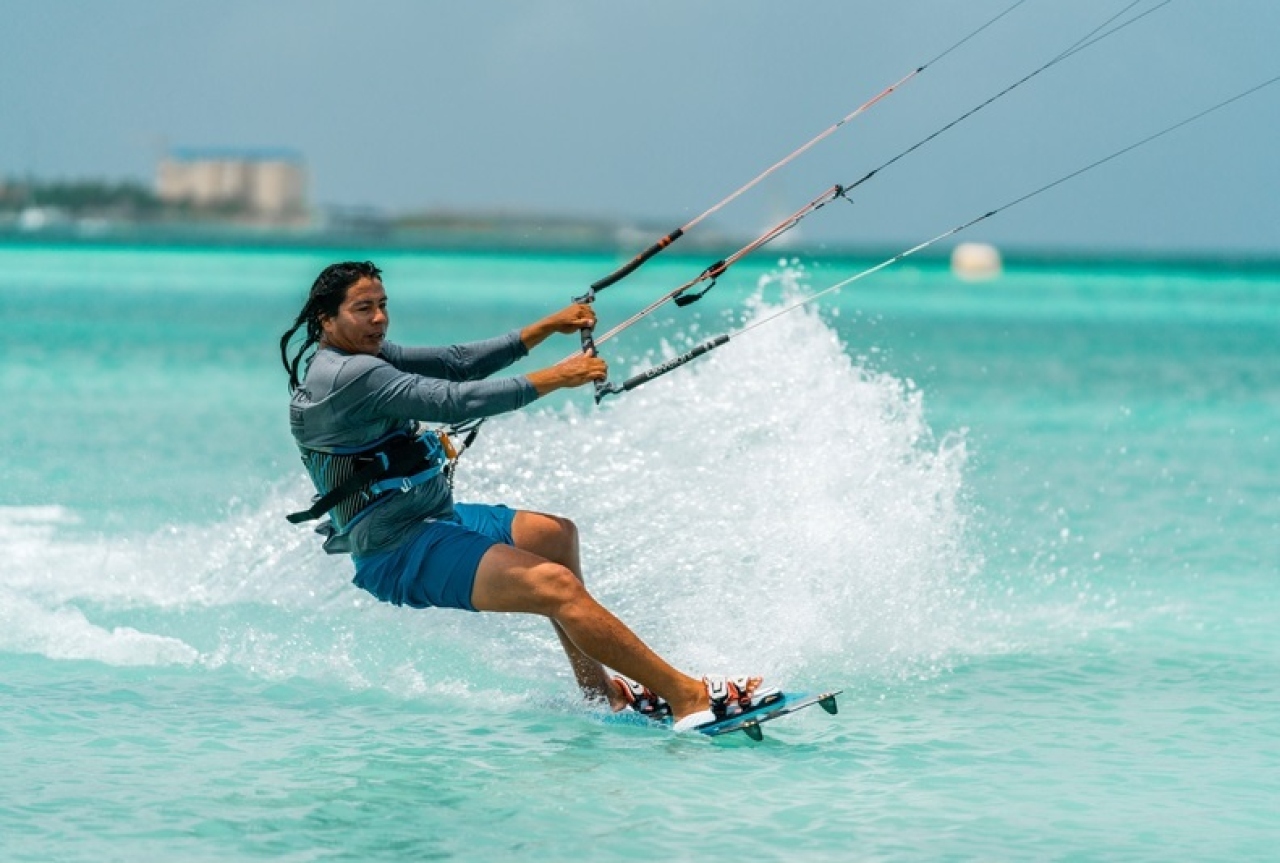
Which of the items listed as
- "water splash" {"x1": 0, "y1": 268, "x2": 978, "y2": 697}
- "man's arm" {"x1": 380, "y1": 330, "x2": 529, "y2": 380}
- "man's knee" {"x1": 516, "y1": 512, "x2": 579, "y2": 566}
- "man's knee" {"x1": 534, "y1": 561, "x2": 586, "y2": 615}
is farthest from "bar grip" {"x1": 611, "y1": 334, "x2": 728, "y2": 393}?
"water splash" {"x1": 0, "y1": 268, "x2": 978, "y2": 697}

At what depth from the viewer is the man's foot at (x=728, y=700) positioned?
5.64 metres

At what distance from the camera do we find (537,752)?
5.70 meters

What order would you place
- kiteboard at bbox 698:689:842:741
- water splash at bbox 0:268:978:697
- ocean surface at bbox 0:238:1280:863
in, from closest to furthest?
ocean surface at bbox 0:238:1280:863 → kiteboard at bbox 698:689:842:741 → water splash at bbox 0:268:978:697

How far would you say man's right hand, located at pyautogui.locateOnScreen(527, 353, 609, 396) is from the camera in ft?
17.1

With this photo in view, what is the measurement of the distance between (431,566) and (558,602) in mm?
399

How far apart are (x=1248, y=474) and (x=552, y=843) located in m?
9.38

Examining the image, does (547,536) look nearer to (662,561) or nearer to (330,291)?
(330,291)

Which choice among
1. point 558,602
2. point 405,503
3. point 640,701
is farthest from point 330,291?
point 640,701

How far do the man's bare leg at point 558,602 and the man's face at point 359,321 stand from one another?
73 centimetres

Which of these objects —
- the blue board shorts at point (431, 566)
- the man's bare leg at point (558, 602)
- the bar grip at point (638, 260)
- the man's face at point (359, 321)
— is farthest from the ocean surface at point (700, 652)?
the bar grip at point (638, 260)

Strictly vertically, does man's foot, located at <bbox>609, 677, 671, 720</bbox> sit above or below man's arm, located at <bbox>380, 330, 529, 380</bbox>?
below

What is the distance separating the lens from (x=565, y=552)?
586cm

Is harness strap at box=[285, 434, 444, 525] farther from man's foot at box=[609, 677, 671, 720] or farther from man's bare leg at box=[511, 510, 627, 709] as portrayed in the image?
man's foot at box=[609, 677, 671, 720]

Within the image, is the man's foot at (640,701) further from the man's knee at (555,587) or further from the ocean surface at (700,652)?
the man's knee at (555,587)
